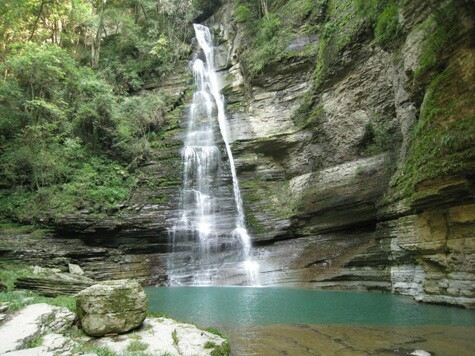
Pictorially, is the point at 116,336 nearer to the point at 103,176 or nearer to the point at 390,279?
the point at 390,279

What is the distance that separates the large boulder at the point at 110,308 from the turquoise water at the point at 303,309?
298 cm

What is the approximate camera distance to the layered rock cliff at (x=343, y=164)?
34.8 ft

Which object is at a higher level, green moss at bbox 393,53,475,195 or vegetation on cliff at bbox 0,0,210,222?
vegetation on cliff at bbox 0,0,210,222

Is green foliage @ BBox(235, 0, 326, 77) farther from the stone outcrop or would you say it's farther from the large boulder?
the large boulder

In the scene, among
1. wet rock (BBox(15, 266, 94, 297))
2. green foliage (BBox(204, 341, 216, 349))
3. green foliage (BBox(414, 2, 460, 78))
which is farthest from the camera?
wet rock (BBox(15, 266, 94, 297))

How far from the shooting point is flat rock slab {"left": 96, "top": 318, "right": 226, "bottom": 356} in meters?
5.52

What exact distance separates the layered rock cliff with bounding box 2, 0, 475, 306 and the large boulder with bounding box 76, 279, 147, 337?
8428 millimetres

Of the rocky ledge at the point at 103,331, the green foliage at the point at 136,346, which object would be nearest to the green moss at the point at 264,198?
the rocky ledge at the point at 103,331

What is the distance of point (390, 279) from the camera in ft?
47.2

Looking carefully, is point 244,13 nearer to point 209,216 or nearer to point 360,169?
point 209,216

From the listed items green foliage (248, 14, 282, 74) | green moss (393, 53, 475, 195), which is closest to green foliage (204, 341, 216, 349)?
green moss (393, 53, 475, 195)

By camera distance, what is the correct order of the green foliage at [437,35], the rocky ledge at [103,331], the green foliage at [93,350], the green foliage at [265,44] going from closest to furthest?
1. the green foliage at [93,350]
2. the rocky ledge at [103,331]
3. the green foliage at [437,35]
4. the green foliage at [265,44]

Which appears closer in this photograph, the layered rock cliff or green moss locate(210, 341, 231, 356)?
green moss locate(210, 341, 231, 356)

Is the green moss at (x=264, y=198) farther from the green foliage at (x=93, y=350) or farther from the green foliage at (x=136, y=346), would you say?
the green foliage at (x=93, y=350)
